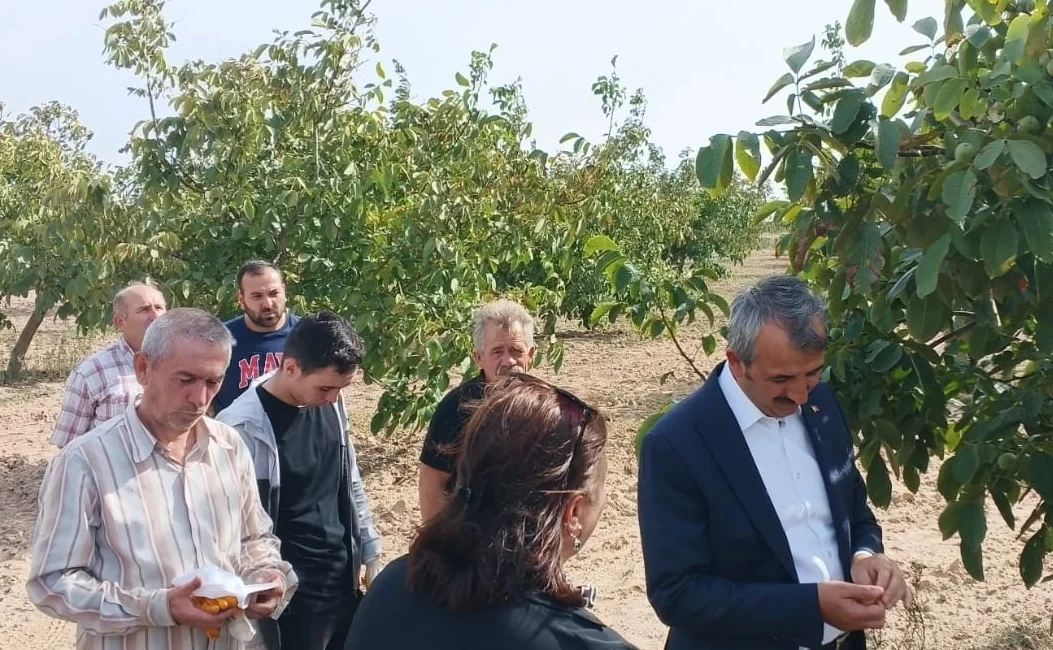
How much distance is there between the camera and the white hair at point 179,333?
2.03 m

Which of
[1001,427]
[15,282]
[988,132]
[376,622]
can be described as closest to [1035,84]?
[988,132]

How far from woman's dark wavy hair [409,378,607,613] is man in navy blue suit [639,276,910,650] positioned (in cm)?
50

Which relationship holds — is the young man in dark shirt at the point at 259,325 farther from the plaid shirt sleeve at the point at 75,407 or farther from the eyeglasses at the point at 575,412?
the eyeglasses at the point at 575,412

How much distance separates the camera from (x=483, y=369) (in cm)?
296

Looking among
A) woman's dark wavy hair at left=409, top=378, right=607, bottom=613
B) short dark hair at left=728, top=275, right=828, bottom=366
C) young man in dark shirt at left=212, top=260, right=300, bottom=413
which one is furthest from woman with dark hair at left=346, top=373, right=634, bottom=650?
young man in dark shirt at left=212, top=260, right=300, bottom=413

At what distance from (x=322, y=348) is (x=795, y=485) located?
1279mm

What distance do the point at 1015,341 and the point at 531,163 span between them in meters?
3.90

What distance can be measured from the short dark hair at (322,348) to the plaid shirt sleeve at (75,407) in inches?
50.7

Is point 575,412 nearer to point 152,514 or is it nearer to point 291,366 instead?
point 152,514

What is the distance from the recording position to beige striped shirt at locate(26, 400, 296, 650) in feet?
6.26

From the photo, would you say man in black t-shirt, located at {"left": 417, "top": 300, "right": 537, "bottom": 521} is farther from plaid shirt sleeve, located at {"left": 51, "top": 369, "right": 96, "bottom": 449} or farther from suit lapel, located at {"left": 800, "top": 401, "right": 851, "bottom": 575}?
plaid shirt sleeve, located at {"left": 51, "top": 369, "right": 96, "bottom": 449}

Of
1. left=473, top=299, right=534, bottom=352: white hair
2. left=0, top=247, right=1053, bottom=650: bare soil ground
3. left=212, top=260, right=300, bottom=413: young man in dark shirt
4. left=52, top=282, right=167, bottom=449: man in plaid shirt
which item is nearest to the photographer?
left=473, top=299, right=534, bottom=352: white hair

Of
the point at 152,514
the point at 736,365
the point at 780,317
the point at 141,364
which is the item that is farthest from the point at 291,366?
the point at 780,317

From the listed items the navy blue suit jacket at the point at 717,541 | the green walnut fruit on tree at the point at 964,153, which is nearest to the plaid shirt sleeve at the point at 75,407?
the navy blue suit jacket at the point at 717,541
